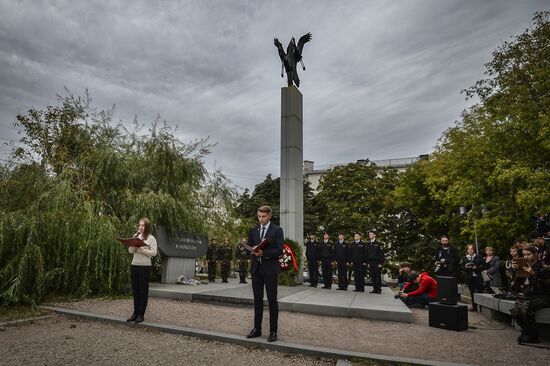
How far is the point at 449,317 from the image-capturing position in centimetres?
724

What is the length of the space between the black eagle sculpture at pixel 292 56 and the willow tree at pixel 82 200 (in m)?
4.89

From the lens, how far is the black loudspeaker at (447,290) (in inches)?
290

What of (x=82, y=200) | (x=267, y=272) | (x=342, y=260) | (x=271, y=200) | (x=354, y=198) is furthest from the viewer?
(x=271, y=200)

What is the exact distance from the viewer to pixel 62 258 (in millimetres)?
8852

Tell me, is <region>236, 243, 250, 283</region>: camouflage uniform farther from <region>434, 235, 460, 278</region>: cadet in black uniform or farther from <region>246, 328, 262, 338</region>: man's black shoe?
<region>246, 328, 262, 338</region>: man's black shoe

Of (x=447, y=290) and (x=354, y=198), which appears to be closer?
(x=447, y=290)

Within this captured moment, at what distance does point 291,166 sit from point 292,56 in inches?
188

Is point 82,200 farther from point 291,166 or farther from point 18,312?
point 291,166

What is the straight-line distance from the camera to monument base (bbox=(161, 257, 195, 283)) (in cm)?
1223

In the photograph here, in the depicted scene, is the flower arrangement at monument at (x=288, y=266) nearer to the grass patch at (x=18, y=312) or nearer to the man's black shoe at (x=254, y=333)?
the man's black shoe at (x=254, y=333)

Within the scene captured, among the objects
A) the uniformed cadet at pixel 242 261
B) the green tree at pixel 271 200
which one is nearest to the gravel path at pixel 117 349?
the uniformed cadet at pixel 242 261

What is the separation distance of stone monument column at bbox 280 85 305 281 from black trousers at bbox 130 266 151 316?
8303 mm

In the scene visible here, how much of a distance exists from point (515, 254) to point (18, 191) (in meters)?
12.6

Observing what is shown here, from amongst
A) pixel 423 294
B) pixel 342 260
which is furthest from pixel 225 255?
pixel 423 294
